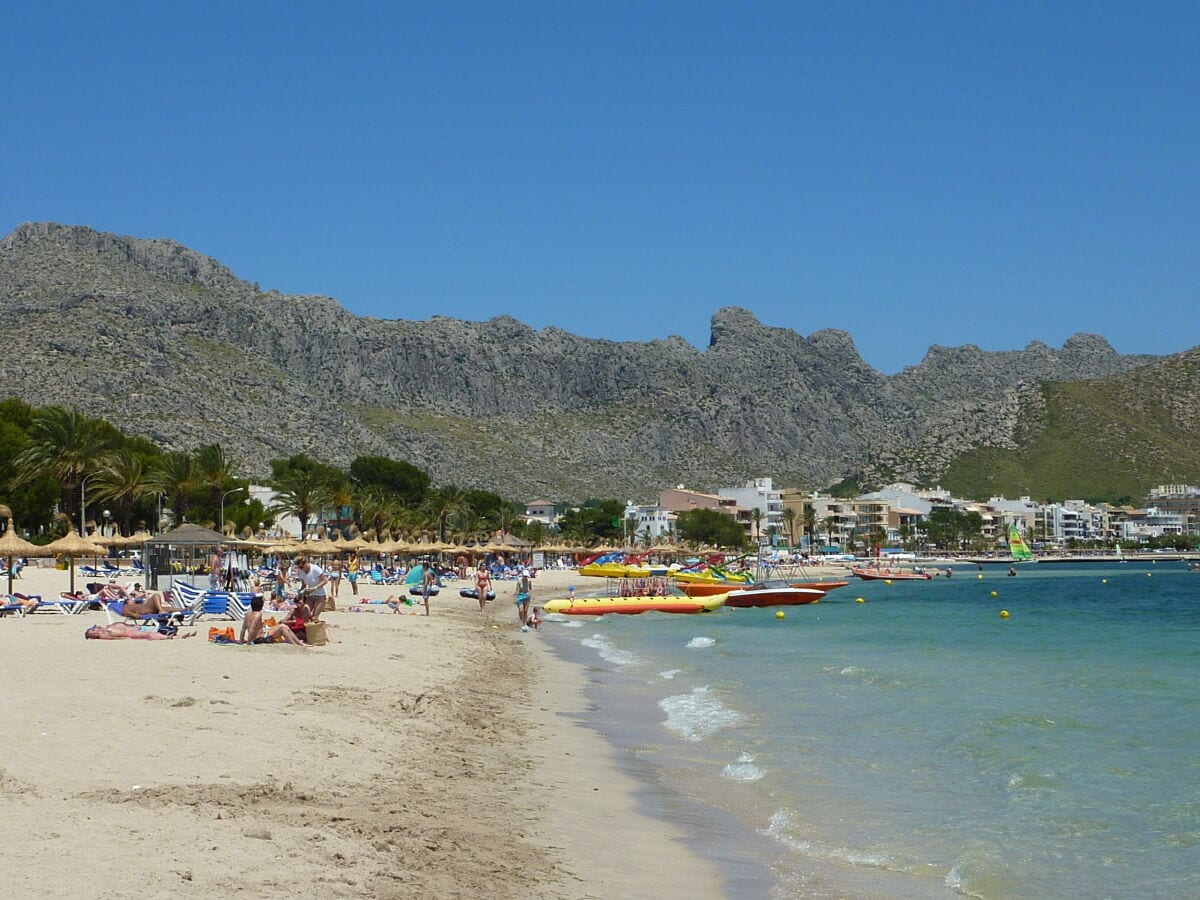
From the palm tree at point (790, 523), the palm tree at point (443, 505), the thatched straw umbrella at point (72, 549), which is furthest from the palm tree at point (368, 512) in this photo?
the palm tree at point (790, 523)

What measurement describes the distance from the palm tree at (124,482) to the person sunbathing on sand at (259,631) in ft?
163

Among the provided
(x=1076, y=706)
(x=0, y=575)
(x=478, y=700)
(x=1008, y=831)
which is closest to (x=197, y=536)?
(x=0, y=575)

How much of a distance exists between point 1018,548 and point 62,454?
12296 cm

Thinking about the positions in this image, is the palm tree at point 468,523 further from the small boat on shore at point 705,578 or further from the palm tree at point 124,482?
the palm tree at point 124,482

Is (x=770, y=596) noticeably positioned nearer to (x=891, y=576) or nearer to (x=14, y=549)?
(x=14, y=549)

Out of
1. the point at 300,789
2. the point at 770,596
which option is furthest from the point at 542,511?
the point at 300,789

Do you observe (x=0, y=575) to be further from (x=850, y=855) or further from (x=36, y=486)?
(x=850, y=855)

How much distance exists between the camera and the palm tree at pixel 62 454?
64.0m

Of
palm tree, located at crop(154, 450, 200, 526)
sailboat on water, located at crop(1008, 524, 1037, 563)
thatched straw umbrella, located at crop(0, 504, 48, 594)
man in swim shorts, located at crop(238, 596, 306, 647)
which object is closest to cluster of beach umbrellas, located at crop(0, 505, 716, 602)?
thatched straw umbrella, located at crop(0, 504, 48, 594)

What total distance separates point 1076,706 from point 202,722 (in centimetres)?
1296

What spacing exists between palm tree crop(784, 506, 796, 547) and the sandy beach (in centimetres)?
15755

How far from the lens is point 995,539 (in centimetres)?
17862

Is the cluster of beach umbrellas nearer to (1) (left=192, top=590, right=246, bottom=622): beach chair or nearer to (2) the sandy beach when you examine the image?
(1) (left=192, top=590, right=246, bottom=622): beach chair

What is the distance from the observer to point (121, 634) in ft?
67.7
